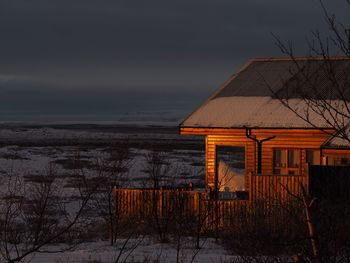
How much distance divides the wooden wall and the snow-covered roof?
0.26m

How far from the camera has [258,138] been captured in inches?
869

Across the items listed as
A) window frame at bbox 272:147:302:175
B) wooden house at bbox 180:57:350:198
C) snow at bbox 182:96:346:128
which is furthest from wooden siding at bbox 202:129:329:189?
snow at bbox 182:96:346:128

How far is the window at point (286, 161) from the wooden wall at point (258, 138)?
190 mm

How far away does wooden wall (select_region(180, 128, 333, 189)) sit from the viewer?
21.3 meters

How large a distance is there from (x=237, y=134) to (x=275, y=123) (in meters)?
1.53

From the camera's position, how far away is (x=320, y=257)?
20.0ft

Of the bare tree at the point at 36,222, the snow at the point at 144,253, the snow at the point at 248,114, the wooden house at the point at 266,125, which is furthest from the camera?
the snow at the point at 248,114

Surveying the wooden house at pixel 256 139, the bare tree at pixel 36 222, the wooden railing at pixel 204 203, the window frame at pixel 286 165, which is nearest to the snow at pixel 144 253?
the bare tree at pixel 36 222

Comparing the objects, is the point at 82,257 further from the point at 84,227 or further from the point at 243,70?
the point at 243,70

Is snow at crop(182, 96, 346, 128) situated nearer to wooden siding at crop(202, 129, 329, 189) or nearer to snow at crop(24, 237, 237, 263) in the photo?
wooden siding at crop(202, 129, 329, 189)

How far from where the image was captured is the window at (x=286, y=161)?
2183 centimetres

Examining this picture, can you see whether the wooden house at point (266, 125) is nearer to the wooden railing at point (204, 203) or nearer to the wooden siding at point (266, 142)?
the wooden siding at point (266, 142)

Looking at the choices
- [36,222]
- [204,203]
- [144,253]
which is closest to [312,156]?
[204,203]

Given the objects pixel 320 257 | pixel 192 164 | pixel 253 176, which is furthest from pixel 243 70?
pixel 192 164
